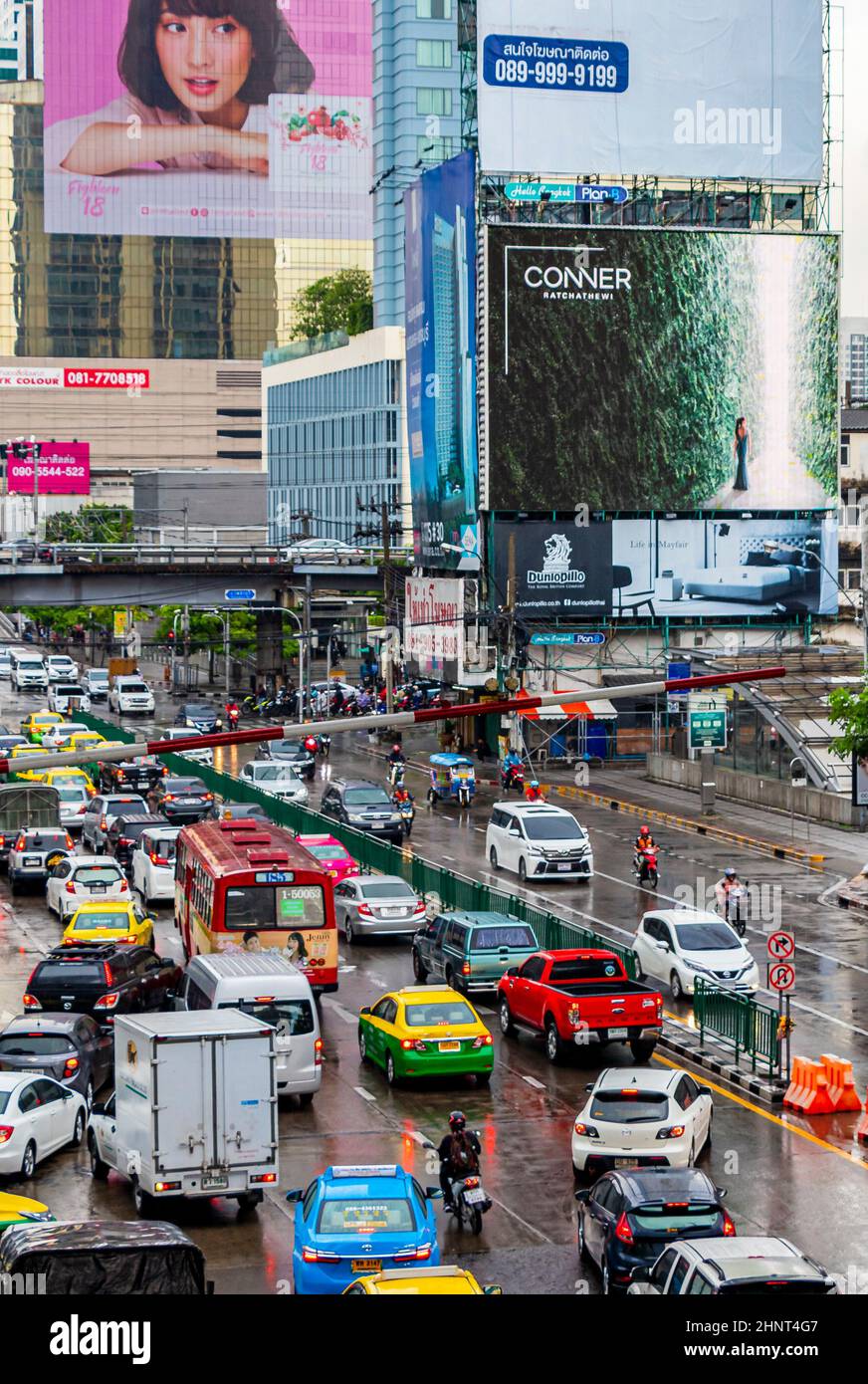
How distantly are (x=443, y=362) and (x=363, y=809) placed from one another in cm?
3207

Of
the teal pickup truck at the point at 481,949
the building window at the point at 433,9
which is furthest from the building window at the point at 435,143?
the teal pickup truck at the point at 481,949

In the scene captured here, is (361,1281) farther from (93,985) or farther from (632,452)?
(632,452)

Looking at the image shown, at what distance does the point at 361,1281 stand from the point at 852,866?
3773 centimetres

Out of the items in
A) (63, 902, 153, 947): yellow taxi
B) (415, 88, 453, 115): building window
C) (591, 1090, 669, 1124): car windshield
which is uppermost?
(415, 88, 453, 115): building window

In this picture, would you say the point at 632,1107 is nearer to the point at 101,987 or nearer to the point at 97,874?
the point at 101,987

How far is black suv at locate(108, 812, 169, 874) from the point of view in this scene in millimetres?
53844

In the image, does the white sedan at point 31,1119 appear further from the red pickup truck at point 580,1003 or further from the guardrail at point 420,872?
the guardrail at point 420,872

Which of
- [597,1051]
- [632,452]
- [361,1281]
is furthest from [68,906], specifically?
[632,452]

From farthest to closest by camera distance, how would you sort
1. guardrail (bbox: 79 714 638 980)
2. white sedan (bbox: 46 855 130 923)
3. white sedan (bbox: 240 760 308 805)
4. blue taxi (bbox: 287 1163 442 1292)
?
white sedan (bbox: 240 760 308 805) < white sedan (bbox: 46 855 130 923) < guardrail (bbox: 79 714 638 980) < blue taxi (bbox: 287 1163 442 1292)

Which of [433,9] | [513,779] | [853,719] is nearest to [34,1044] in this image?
[853,719]

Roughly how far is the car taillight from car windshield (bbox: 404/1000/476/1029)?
32.7 ft

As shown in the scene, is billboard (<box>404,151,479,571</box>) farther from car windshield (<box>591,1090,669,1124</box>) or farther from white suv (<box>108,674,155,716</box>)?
car windshield (<box>591,1090,669,1124</box>)

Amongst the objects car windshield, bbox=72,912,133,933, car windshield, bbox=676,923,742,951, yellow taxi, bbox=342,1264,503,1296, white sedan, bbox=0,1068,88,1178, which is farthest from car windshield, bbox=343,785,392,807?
yellow taxi, bbox=342,1264,503,1296

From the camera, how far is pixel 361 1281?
671 inches
